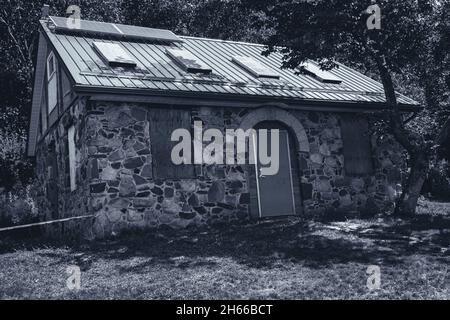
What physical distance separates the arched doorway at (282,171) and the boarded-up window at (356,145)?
1.26 meters

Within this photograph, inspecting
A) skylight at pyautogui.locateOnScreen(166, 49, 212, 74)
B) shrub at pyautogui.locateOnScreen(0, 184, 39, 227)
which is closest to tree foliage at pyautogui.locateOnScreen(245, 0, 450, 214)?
skylight at pyautogui.locateOnScreen(166, 49, 212, 74)

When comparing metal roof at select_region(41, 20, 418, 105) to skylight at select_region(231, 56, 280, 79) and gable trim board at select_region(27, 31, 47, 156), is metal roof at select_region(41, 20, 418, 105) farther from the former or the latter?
gable trim board at select_region(27, 31, 47, 156)

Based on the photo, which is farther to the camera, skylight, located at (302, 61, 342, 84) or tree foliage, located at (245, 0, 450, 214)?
skylight, located at (302, 61, 342, 84)

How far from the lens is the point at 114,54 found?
12.8 meters

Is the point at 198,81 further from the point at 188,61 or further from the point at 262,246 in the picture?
the point at 262,246

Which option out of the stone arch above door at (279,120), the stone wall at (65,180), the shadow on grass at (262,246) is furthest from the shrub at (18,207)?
the stone arch above door at (279,120)

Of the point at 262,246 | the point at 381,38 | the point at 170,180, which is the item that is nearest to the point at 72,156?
the point at 170,180

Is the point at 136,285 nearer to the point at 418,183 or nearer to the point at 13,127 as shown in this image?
the point at 418,183

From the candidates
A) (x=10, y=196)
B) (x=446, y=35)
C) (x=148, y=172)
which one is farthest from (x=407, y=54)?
(x=10, y=196)

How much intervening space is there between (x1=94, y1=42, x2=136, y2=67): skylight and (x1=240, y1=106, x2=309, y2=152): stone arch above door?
3028 millimetres

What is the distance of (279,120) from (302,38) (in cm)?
229

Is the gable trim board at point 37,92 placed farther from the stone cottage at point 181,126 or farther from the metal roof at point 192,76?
the metal roof at point 192,76

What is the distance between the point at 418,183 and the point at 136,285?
7.93 meters

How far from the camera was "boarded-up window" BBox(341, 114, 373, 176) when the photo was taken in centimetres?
1377
